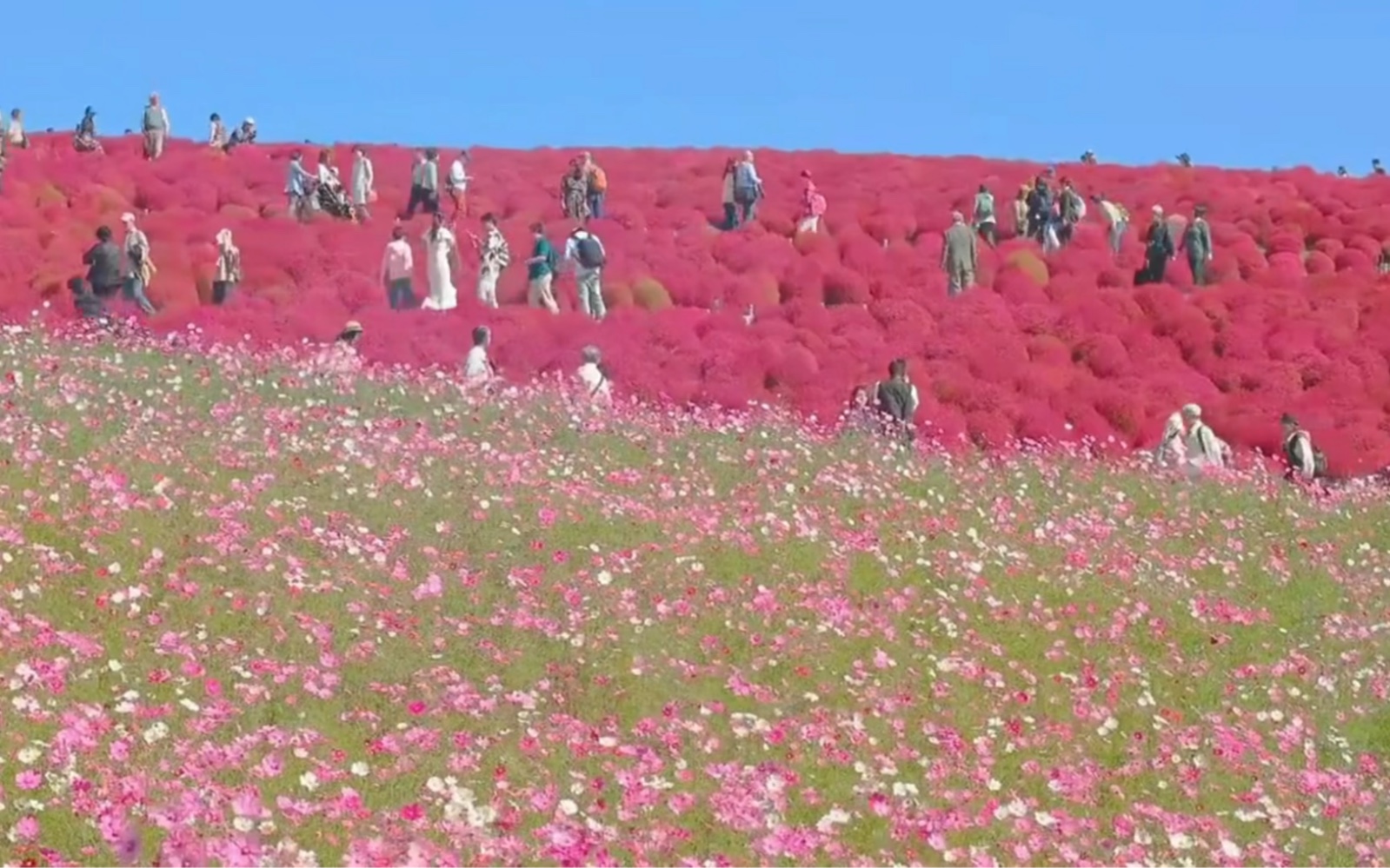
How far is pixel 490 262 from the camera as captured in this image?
1051 inches

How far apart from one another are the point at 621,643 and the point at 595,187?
21.2 meters

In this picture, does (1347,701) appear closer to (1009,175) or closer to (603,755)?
(603,755)

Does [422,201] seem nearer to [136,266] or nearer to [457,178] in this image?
[457,178]

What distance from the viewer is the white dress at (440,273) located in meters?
25.7

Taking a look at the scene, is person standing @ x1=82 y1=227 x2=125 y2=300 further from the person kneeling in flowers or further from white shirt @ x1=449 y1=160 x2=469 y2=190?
white shirt @ x1=449 y1=160 x2=469 y2=190

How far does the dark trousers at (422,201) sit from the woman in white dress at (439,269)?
678 cm

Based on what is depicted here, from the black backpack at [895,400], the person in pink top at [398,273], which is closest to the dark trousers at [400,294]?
the person in pink top at [398,273]

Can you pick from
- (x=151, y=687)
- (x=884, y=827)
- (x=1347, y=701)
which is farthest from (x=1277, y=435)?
(x=151, y=687)

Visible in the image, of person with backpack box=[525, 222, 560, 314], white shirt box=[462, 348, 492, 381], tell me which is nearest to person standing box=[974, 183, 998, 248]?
person with backpack box=[525, 222, 560, 314]

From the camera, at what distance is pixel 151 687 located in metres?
10.5


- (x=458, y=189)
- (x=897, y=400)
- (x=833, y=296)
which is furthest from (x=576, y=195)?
(x=897, y=400)

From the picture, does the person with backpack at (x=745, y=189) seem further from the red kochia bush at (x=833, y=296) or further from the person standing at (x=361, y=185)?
the person standing at (x=361, y=185)

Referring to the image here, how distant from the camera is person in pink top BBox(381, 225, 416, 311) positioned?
25562 millimetres

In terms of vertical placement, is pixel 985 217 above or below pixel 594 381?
above
